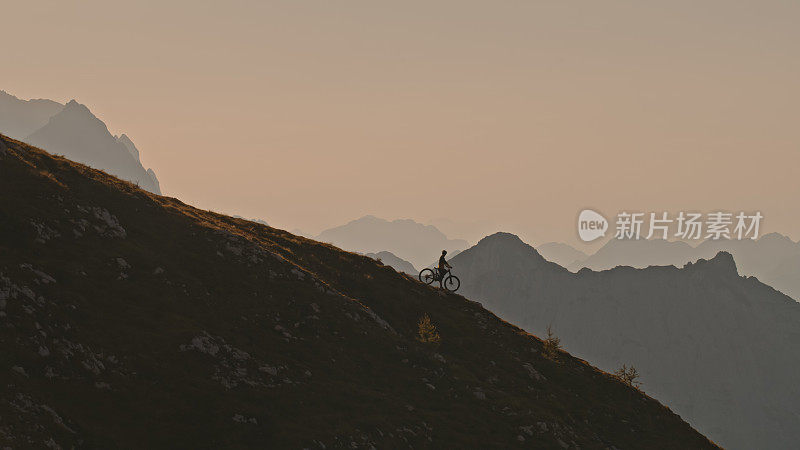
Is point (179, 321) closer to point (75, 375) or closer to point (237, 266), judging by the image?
point (75, 375)

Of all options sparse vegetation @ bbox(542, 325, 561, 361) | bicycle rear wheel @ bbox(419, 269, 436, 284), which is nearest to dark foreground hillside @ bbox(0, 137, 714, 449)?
sparse vegetation @ bbox(542, 325, 561, 361)

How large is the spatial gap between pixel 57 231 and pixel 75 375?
11.8 metres

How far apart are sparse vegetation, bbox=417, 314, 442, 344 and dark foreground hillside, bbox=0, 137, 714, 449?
675mm

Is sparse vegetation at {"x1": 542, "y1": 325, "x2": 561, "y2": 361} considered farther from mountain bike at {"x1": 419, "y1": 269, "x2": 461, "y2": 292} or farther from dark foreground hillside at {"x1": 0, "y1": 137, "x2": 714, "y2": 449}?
mountain bike at {"x1": 419, "y1": 269, "x2": 461, "y2": 292}

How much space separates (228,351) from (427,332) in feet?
59.7

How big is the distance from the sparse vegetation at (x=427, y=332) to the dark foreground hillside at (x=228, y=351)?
2.22ft

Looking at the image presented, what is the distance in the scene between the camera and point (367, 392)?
36375 millimetres

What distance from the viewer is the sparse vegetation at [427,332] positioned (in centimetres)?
4762

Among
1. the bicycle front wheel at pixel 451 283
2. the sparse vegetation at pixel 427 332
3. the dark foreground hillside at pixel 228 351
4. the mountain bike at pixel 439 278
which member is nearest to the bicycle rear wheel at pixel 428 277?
the mountain bike at pixel 439 278

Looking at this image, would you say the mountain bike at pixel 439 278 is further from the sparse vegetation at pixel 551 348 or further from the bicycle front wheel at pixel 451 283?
the sparse vegetation at pixel 551 348

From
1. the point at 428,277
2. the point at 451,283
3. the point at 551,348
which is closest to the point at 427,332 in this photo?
the point at 551,348

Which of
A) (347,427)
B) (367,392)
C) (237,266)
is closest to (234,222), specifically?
(237,266)

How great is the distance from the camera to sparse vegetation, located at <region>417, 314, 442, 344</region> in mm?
47625

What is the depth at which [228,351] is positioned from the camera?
33.7m
